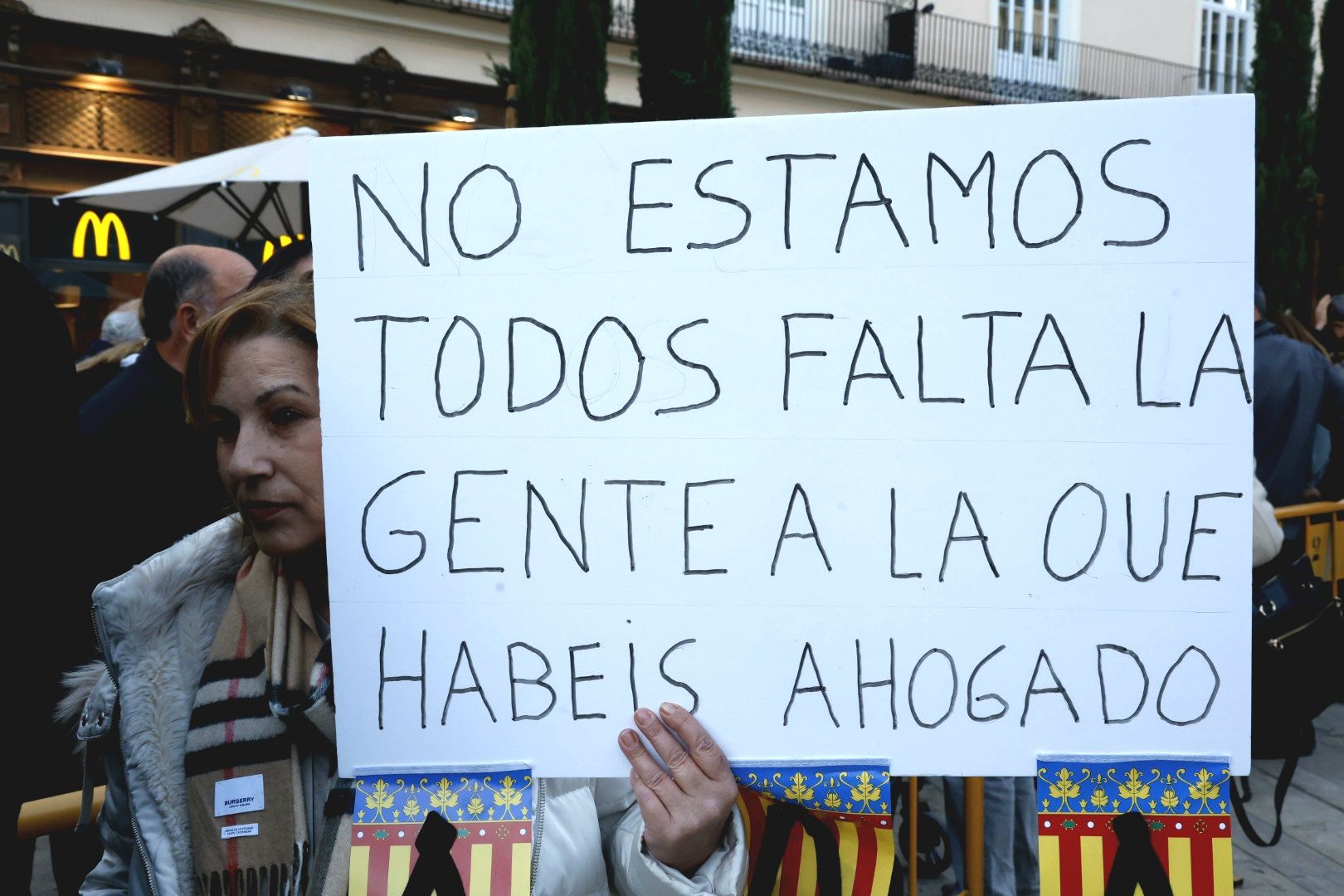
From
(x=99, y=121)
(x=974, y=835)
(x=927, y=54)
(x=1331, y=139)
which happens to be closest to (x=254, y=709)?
(x=974, y=835)

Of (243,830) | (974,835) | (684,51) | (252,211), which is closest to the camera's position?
(243,830)

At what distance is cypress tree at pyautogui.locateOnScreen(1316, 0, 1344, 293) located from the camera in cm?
1045

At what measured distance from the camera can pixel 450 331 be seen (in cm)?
141

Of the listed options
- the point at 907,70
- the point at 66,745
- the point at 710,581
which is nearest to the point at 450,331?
the point at 710,581

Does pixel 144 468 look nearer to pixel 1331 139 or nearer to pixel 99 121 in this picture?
pixel 99 121

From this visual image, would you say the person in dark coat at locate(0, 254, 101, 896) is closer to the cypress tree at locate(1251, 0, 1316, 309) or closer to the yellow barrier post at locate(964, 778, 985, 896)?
the yellow barrier post at locate(964, 778, 985, 896)

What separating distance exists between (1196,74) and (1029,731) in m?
23.3

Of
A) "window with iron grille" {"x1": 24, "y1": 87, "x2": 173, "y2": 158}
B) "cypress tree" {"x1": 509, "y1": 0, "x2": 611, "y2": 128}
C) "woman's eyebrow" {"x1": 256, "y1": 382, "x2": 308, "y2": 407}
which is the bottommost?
"woman's eyebrow" {"x1": 256, "y1": 382, "x2": 308, "y2": 407}

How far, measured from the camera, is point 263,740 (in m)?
1.56

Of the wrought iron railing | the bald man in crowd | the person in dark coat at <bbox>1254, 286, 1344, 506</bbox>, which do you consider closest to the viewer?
the bald man in crowd

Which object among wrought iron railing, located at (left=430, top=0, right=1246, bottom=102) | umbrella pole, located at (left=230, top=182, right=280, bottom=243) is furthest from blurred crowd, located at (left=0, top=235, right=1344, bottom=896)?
wrought iron railing, located at (left=430, top=0, right=1246, bottom=102)

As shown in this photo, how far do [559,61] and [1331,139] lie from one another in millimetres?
8846

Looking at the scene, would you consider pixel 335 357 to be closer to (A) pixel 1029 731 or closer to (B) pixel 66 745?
(A) pixel 1029 731

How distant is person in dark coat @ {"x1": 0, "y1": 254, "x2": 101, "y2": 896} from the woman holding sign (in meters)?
0.09
